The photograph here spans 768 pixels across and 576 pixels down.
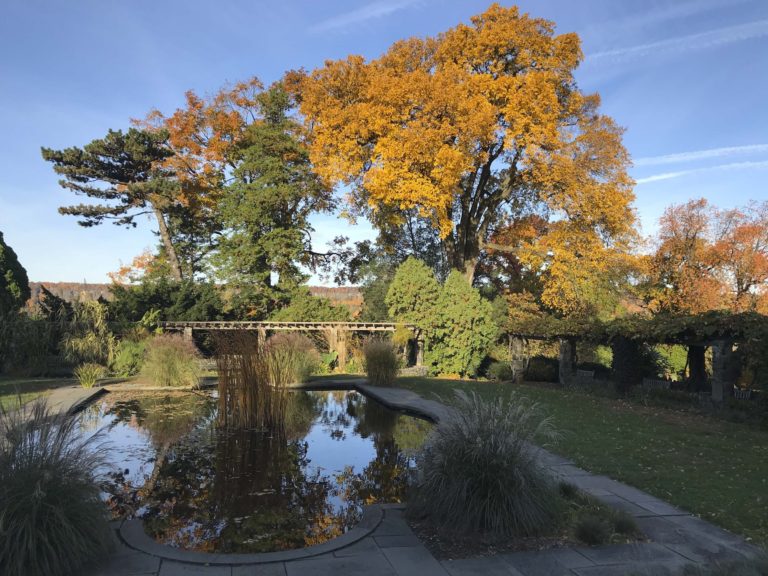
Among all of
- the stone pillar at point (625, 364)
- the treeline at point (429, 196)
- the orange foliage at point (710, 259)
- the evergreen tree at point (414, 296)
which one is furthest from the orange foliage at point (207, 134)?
the orange foliage at point (710, 259)

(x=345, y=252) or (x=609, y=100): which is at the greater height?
(x=609, y=100)

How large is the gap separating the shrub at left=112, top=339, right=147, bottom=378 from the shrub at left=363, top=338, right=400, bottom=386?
19.8 ft

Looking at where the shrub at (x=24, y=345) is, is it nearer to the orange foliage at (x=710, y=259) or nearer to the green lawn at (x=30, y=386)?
the green lawn at (x=30, y=386)

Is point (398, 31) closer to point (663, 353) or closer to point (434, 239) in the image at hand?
point (434, 239)

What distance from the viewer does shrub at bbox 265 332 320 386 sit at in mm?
7902

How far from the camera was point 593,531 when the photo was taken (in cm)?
342

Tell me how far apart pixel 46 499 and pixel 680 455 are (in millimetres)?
6097

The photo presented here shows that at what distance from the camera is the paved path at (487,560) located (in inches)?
119

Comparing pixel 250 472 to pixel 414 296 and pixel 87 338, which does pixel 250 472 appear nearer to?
pixel 87 338

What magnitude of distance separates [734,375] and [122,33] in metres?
12.9

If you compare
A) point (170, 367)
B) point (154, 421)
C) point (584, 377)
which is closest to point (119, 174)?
point (170, 367)

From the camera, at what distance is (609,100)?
18.0m

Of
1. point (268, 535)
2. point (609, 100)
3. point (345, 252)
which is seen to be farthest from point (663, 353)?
point (268, 535)

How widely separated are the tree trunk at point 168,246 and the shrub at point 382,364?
12629 millimetres
